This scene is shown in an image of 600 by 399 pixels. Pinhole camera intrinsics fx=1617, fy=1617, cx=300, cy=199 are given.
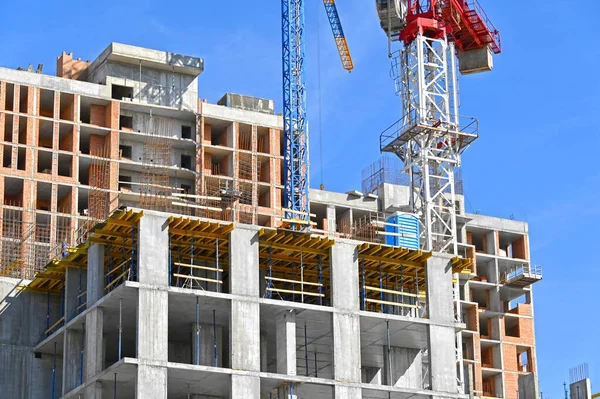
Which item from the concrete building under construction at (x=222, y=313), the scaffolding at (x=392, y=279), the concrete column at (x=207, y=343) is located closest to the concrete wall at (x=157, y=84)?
the concrete building under construction at (x=222, y=313)

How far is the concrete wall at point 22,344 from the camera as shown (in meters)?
88.7

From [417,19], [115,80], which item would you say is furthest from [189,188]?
[417,19]

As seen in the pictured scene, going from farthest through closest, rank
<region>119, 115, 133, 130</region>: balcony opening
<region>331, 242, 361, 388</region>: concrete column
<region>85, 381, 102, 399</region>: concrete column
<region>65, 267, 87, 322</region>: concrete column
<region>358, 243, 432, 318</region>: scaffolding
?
<region>119, 115, 133, 130</region>: balcony opening
<region>358, 243, 432, 318</region>: scaffolding
<region>65, 267, 87, 322</region>: concrete column
<region>331, 242, 361, 388</region>: concrete column
<region>85, 381, 102, 399</region>: concrete column

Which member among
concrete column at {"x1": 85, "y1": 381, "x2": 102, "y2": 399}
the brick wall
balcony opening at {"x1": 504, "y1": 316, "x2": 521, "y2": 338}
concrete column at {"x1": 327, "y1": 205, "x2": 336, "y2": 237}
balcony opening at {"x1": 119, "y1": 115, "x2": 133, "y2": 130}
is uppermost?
the brick wall

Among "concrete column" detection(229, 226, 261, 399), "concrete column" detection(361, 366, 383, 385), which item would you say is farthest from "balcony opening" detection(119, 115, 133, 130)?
"concrete column" detection(229, 226, 261, 399)

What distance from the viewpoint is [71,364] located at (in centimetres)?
8638

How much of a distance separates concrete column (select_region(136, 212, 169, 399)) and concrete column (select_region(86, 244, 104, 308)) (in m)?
3.58

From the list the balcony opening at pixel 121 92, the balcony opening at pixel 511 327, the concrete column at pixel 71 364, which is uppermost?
the balcony opening at pixel 121 92

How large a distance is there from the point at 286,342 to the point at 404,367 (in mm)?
9564

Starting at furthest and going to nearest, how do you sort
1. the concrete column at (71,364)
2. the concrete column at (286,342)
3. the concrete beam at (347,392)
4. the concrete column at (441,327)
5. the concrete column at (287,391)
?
the concrete column at (441,327)
the concrete column at (71,364)
the concrete beam at (347,392)
the concrete column at (286,342)
the concrete column at (287,391)

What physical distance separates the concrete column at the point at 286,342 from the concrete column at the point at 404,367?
7.44m

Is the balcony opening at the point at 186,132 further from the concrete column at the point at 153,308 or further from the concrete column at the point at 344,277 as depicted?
the concrete column at the point at 153,308

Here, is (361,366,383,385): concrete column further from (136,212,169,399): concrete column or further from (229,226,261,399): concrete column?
(136,212,169,399): concrete column

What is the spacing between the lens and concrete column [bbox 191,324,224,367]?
84938 millimetres
